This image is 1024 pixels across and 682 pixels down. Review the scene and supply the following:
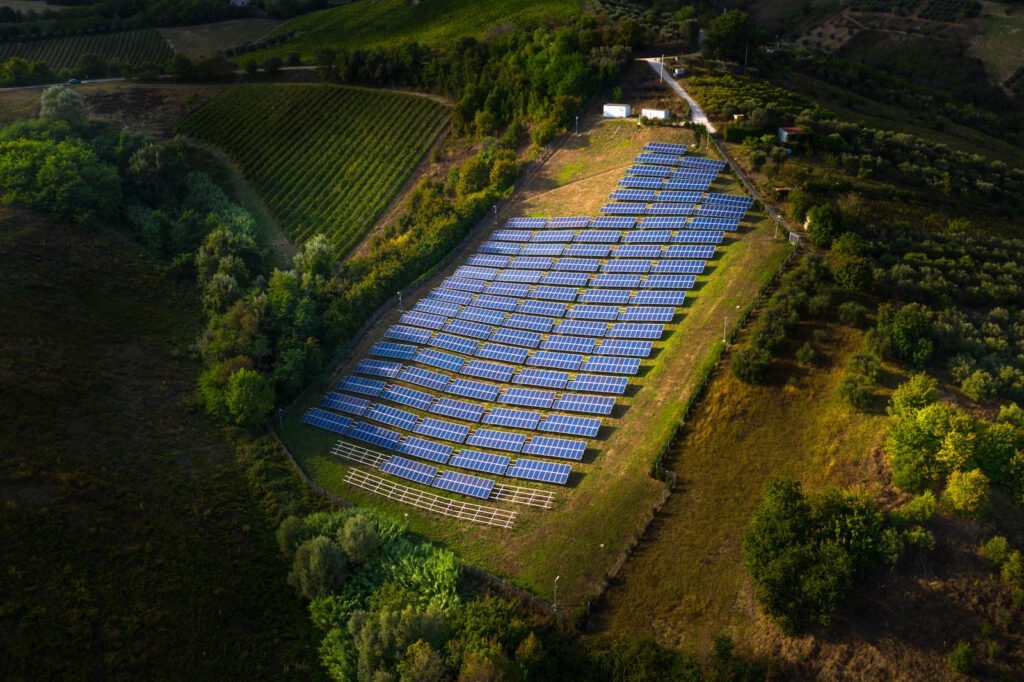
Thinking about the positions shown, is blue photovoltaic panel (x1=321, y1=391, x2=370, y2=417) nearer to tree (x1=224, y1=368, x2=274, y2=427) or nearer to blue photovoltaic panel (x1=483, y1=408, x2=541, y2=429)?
tree (x1=224, y1=368, x2=274, y2=427)

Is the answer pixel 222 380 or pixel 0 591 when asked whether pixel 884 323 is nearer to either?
pixel 222 380

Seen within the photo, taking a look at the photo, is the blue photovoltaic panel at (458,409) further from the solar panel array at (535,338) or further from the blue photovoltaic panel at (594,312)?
the blue photovoltaic panel at (594,312)

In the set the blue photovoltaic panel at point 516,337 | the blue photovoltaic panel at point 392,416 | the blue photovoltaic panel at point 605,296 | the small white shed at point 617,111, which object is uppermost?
the small white shed at point 617,111

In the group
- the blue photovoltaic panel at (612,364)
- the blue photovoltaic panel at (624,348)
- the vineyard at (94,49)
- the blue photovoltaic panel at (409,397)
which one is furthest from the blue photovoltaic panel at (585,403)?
the vineyard at (94,49)

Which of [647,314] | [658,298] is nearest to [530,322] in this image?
[647,314]

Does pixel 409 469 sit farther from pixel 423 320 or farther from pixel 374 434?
pixel 423 320

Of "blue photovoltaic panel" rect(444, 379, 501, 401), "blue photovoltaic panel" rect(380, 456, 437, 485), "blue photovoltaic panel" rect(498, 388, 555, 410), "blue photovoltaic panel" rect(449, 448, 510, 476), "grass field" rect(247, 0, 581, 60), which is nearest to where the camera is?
"blue photovoltaic panel" rect(449, 448, 510, 476)

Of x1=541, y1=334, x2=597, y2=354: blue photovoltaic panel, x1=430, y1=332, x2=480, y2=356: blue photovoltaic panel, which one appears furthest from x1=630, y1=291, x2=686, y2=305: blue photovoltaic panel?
x1=430, y1=332, x2=480, y2=356: blue photovoltaic panel
